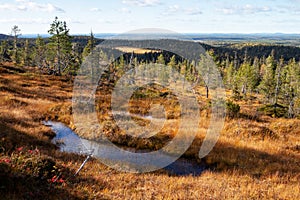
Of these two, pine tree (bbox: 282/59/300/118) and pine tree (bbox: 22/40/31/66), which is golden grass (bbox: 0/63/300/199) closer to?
pine tree (bbox: 282/59/300/118)

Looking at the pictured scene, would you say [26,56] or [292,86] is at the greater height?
[26,56]

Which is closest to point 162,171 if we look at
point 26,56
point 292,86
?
point 292,86

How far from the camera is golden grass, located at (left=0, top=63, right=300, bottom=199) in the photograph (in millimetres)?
7397

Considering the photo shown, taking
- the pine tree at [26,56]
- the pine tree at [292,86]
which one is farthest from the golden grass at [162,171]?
the pine tree at [26,56]

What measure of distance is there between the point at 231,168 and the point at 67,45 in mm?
50570

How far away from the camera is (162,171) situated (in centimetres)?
1148

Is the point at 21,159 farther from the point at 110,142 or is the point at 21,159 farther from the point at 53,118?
the point at 53,118

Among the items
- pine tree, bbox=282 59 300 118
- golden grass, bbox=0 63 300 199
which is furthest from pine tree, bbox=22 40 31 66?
pine tree, bbox=282 59 300 118

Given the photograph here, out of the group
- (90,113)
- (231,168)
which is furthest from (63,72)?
(231,168)

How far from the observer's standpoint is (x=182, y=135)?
57.2 ft

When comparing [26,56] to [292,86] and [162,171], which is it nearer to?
[292,86]

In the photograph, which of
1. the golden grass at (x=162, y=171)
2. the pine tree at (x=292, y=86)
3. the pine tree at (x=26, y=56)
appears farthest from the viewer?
the pine tree at (x=26, y=56)

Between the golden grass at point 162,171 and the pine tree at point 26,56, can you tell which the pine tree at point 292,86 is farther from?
the pine tree at point 26,56

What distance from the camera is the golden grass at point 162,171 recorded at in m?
7.40
